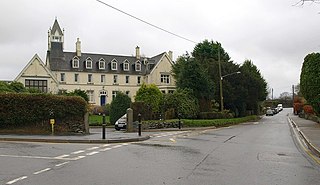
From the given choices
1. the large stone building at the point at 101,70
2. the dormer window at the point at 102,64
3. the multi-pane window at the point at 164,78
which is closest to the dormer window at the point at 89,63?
the large stone building at the point at 101,70

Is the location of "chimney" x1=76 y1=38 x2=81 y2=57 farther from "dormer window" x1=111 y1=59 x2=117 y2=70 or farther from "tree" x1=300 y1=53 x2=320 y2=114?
"tree" x1=300 y1=53 x2=320 y2=114

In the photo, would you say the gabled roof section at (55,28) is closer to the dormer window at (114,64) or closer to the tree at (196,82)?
the dormer window at (114,64)

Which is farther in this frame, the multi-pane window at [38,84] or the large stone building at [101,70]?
the large stone building at [101,70]

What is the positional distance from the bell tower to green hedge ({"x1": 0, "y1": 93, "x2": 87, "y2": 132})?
2063 inches

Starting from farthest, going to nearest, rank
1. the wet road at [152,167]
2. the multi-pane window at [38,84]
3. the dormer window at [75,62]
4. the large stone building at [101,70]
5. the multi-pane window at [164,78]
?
the multi-pane window at [164,78] → the dormer window at [75,62] → the large stone building at [101,70] → the multi-pane window at [38,84] → the wet road at [152,167]

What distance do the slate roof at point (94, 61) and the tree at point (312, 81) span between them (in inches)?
1511

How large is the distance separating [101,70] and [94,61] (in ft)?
7.64

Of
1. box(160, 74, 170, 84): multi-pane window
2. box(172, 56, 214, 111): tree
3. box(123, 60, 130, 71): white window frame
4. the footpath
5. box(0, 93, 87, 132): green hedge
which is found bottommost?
the footpath

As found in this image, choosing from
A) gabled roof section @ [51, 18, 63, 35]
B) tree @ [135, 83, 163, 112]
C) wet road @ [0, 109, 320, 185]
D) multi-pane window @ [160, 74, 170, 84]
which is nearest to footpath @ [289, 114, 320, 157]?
wet road @ [0, 109, 320, 185]

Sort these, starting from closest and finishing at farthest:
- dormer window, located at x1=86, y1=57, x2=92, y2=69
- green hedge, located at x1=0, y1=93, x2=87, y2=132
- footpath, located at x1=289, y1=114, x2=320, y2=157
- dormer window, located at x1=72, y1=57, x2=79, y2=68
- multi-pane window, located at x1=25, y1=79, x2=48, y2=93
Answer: footpath, located at x1=289, y1=114, x2=320, y2=157 → green hedge, located at x1=0, y1=93, x2=87, y2=132 → multi-pane window, located at x1=25, y1=79, x2=48, y2=93 → dormer window, located at x1=72, y1=57, x2=79, y2=68 → dormer window, located at x1=86, y1=57, x2=92, y2=69

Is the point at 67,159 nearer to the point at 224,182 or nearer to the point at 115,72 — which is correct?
the point at 224,182

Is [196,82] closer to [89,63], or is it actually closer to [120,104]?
[120,104]

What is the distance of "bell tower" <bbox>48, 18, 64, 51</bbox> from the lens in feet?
238

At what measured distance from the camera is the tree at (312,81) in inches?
1460
